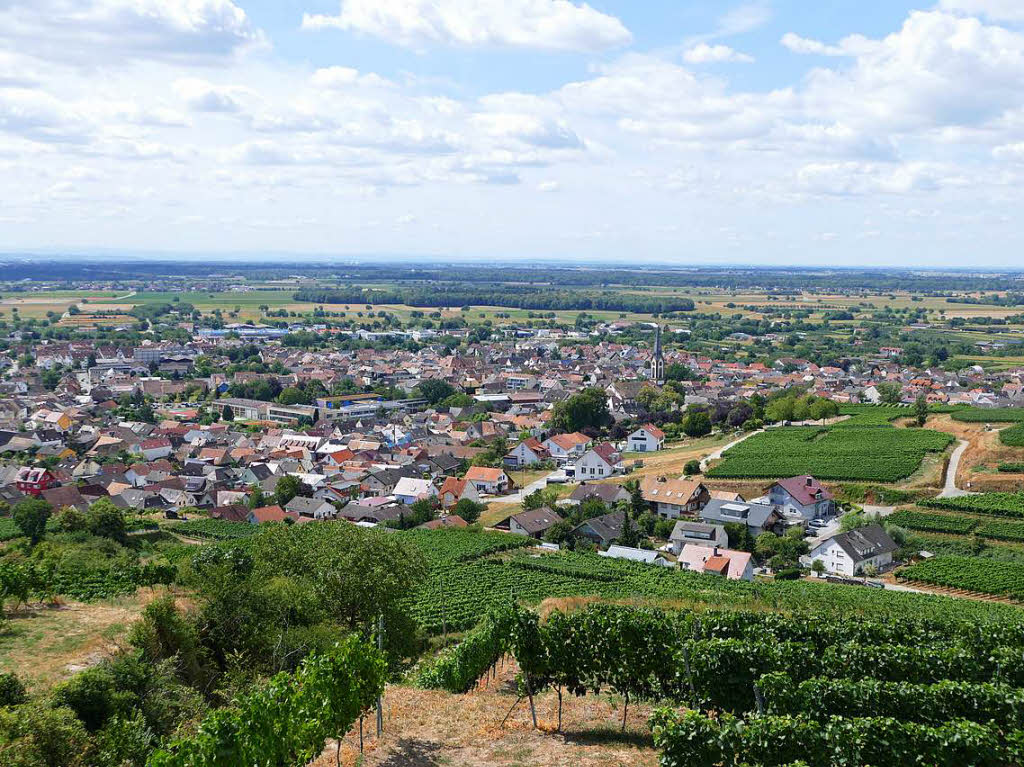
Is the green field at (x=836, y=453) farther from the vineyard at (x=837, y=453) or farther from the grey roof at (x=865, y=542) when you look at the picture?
the grey roof at (x=865, y=542)

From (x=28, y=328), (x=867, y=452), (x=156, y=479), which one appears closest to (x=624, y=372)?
(x=867, y=452)

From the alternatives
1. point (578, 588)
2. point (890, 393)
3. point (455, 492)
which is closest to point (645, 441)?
point (455, 492)

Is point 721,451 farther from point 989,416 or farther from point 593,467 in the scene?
point 989,416

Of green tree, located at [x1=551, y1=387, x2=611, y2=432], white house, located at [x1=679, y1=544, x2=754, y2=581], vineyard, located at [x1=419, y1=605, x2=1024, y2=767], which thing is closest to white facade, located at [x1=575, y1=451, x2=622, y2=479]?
green tree, located at [x1=551, y1=387, x2=611, y2=432]

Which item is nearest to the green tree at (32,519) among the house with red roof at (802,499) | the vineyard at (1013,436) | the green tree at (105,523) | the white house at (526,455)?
the green tree at (105,523)

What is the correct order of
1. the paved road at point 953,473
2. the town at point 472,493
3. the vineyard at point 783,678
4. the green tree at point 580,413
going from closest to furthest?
1. the vineyard at point 783,678
2. the town at point 472,493
3. the paved road at point 953,473
4. the green tree at point 580,413
